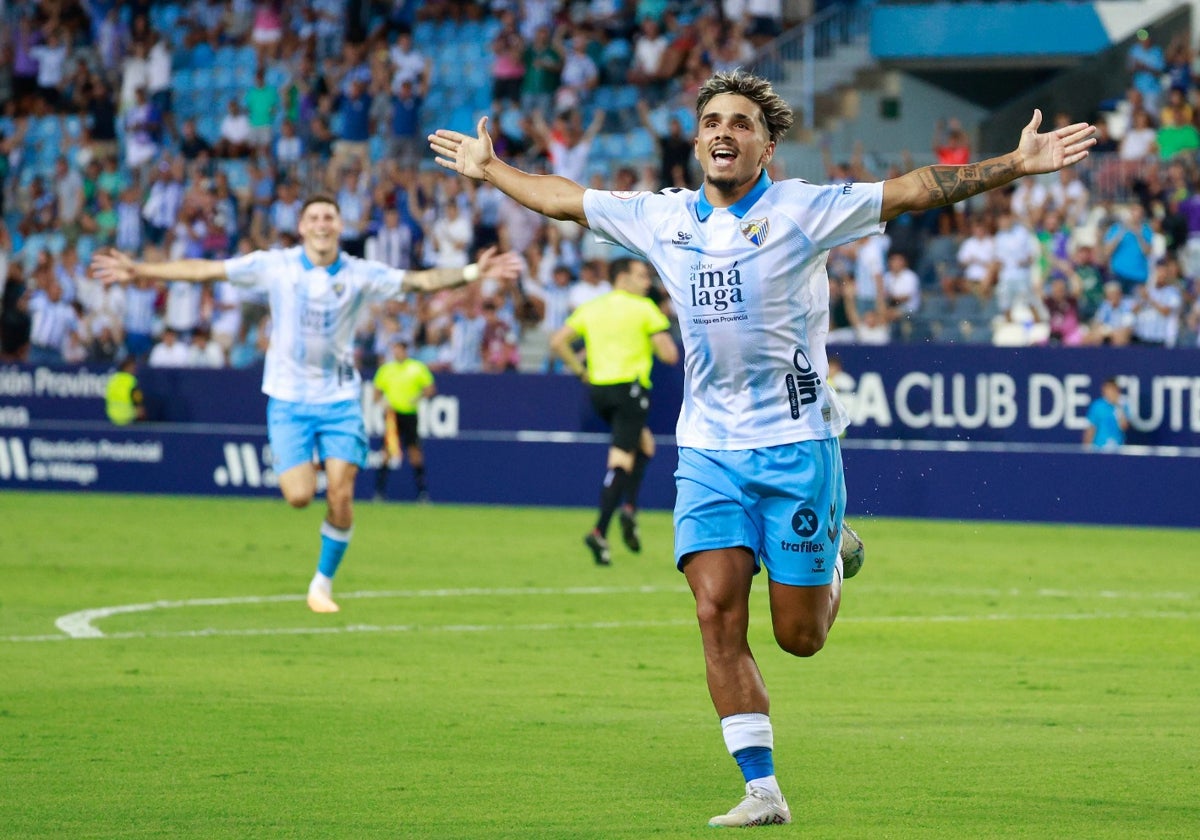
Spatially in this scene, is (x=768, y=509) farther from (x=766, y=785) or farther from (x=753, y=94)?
(x=753, y=94)

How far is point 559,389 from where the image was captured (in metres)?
26.4

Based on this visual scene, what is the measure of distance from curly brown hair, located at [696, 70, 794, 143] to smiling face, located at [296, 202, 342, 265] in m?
6.82

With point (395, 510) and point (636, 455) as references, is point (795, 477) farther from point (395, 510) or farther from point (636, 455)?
point (395, 510)

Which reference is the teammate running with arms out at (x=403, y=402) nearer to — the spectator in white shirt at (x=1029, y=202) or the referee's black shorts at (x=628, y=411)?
the spectator in white shirt at (x=1029, y=202)

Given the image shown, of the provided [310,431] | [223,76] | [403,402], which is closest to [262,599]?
[310,431]

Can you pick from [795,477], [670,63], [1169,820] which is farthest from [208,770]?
[670,63]

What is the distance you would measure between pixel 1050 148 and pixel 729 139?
1041 millimetres

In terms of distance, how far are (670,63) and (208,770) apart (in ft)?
74.9

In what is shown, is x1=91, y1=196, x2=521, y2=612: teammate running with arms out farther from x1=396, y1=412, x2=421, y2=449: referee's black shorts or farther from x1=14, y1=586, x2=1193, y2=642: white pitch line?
x1=396, y1=412, x2=421, y2=449: referee's black shorts

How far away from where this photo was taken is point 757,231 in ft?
23.0

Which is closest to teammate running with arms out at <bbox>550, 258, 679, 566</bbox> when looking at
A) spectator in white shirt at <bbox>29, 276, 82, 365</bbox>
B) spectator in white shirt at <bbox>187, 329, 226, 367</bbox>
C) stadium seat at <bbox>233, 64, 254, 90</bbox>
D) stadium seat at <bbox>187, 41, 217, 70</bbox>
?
spectator in white shirt at <bbox>187, 329, 226, 367</bbox>

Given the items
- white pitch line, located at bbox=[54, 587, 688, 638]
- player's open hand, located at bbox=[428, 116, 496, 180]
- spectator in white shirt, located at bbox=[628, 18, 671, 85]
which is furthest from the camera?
spectator in white shirt, located at bbox=[628, 18, 671, 85]

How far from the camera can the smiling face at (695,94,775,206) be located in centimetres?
696

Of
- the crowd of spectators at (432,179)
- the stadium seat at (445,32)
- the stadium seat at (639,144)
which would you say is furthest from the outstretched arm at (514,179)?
the stadium seat at (445,32)
